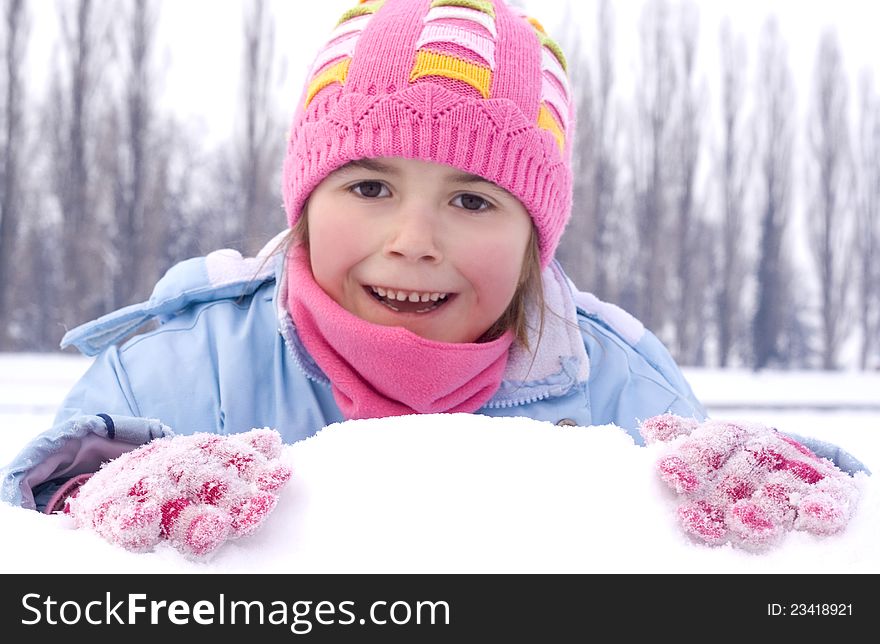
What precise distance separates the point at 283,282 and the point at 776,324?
12093mm

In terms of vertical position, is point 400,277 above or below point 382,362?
above

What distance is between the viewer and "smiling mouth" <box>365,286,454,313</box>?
1.33 m

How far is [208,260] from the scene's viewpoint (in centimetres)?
162

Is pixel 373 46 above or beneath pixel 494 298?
above

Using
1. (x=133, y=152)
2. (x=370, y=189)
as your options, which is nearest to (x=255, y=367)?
(x=370, y=189)

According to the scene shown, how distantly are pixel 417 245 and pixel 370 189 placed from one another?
160 millimetres

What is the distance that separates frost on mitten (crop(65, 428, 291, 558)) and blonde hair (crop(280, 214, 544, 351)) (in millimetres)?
811

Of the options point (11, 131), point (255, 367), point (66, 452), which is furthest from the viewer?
point (11, 131)

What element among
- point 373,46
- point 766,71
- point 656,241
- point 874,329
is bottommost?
point 874,329

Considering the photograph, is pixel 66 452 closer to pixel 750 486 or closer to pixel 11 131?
pixel 750 486

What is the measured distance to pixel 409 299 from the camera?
1.35 metres
